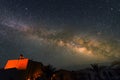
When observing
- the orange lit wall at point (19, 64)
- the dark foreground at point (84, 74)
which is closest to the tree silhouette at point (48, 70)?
the dark foreground at point (84, 74)

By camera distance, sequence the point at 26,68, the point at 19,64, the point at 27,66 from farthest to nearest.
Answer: the point at 19,64
the point at 27,66
the point at 26,68

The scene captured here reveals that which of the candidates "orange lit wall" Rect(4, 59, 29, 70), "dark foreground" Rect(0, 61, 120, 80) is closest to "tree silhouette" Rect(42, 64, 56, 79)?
"dark foreground" Rect(0, 61, 120, 80)

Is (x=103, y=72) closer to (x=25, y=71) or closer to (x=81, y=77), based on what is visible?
(x=81, y=77)

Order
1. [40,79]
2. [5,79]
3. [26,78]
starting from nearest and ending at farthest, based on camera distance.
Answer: [5,79]
[26,78]
[40,79]

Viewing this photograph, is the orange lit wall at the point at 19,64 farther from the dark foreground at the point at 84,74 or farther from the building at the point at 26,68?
the dark foreground at the point at 84,74

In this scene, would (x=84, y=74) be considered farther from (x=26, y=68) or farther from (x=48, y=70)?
(x=26, y=68)

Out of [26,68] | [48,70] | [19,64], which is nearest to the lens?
[26,68]

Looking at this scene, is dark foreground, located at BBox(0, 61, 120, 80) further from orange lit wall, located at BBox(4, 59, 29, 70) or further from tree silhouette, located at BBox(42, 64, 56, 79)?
orange lit wall, located at BBox(4, 59, 29, 70)

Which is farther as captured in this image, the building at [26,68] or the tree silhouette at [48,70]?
the tree silhouette at [48,70]

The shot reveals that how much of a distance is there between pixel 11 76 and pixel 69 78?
788 inches

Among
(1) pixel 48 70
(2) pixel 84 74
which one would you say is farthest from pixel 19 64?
(2) pixel 84 74

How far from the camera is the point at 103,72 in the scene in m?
48.3

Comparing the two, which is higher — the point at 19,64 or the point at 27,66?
the point at 19,64

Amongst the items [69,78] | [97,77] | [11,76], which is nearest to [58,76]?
[69,78]
